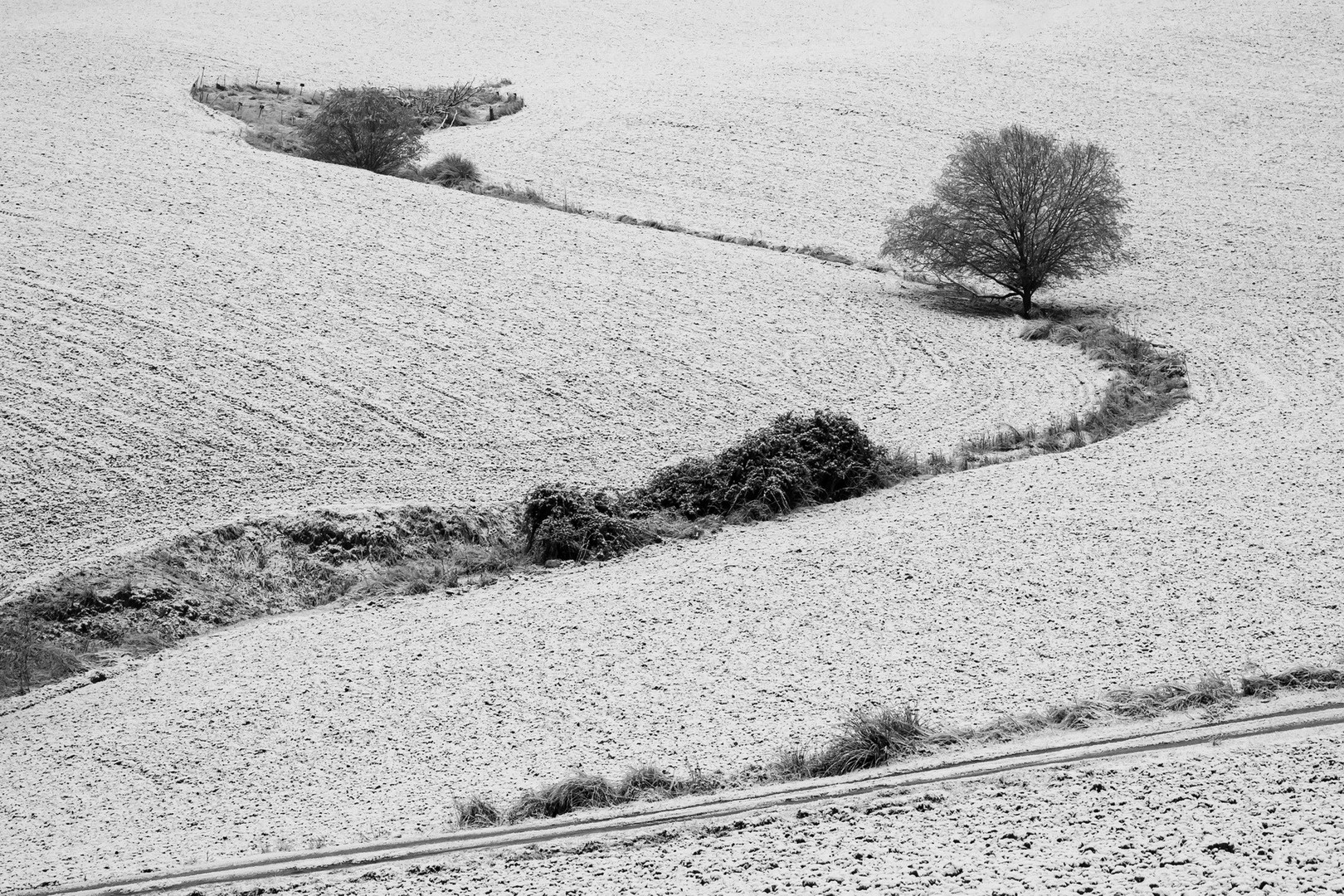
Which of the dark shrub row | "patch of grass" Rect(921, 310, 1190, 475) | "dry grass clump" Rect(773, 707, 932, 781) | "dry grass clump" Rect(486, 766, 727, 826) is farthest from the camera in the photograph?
"patch of grass" Rect(921, 310, 1190, 475)

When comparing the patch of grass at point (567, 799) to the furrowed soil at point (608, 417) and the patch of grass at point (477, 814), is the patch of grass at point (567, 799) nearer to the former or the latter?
the patch of grass at point (477, 814)

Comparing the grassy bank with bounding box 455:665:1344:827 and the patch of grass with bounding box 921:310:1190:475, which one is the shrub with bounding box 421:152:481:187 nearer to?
the patch of grass with bounding box 921:310:1190:475

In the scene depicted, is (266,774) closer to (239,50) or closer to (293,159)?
(293,159)

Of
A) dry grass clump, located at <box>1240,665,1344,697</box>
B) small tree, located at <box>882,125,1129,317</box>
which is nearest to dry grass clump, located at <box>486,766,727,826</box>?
dry grass clump, located at <box>1240,665,1344,697</box>

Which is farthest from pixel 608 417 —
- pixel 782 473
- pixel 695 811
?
pixel 695 811

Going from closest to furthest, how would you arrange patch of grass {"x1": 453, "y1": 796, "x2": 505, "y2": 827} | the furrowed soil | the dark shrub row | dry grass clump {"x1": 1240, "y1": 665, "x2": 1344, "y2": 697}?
patch of grass {"x1": 453, "y1": 796, "x2": 505, "y2": 827}, dry grass clump {"x1": 1240, "y1": 665, "x2": 1344, "y2": 697}, the furrowed soil, the dark shrub row

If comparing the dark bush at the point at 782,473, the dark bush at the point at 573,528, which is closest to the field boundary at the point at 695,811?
the dark bush at the point at 573,528
